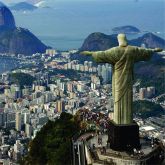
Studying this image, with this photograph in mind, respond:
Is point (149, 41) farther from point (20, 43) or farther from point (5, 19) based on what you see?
point (5, 19)

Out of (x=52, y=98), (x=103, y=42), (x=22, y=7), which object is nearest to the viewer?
(x=52, y=98)

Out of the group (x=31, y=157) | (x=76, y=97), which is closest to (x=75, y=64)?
(x=76, y=97)

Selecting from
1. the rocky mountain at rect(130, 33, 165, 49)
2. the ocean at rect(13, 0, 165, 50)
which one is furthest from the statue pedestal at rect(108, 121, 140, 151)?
the ocean at rect(13, 0, 165, 50)

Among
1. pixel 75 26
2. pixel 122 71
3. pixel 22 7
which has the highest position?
pixel 22 7

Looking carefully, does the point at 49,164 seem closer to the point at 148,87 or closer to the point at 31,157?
the point at 31,157

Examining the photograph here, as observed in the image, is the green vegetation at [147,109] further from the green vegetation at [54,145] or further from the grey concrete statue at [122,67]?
the grey concrete statue at [122,67]

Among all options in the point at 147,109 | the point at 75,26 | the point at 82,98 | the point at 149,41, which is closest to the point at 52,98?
the point at 82,98
